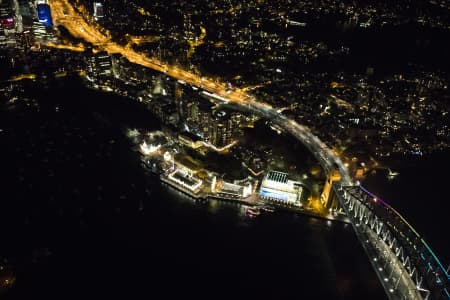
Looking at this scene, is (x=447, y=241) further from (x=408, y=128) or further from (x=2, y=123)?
(x=2, y=123)

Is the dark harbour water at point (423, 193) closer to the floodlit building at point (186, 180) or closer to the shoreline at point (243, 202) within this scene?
the shoreline at point (243, 202)

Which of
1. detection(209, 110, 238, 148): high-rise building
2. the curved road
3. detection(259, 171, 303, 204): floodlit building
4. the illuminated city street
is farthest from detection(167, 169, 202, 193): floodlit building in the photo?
the curved road

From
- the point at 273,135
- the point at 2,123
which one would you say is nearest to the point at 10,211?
the point at 2,123

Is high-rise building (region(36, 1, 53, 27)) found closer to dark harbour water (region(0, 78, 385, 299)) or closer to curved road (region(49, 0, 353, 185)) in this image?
curved road (region(49, 0, 353, 185))

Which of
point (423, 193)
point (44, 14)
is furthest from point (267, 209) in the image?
point (44, 14)

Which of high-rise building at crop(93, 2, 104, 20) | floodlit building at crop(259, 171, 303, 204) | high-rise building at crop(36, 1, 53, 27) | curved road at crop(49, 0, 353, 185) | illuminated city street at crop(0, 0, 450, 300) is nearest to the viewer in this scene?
illuminated city street at crop(0, 0, 450, 300)
